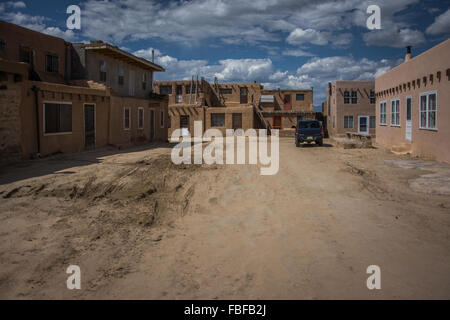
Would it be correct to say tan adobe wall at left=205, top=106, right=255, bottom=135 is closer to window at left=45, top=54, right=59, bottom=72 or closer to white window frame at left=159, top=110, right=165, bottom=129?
white window frame at left=159, top=110, right=165, bottom=129

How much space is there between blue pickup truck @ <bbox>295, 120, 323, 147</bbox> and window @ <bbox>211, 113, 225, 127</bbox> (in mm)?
15743

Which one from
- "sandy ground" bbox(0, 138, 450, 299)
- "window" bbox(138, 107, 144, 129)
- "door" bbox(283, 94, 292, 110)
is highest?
"door" bbox(283, 94, 292, 110)

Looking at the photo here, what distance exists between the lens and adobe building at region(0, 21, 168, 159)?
13164 millimetres

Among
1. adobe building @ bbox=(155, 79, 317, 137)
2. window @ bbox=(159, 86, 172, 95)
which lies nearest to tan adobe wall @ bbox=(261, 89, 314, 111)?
adobe building @ bbox=(155, 79, 317, 137)

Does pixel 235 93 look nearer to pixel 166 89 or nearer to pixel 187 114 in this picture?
pixel 166 89

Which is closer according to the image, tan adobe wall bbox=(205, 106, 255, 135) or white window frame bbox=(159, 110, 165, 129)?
white window frame bbox=(159, 110, 165, 129)

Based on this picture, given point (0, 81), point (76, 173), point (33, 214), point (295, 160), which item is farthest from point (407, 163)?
point (0, 81)

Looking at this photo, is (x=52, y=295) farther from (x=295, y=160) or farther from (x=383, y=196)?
(x=295, y=160)

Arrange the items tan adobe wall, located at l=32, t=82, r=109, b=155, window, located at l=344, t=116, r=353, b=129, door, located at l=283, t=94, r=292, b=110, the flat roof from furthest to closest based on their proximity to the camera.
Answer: door, located at l=283, t=94, r=292, b=110, window, located at l=344, t=116, r=353, b=129, the flat roof, tan adobe wall, located at l=32, t=82, r=109, b=155

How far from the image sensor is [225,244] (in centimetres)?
603

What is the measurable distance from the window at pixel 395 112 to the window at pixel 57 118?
17182mm

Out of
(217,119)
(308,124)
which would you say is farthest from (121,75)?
(217,119)

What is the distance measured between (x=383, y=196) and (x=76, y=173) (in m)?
8.68

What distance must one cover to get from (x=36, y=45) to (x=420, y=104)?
19.7 metres
